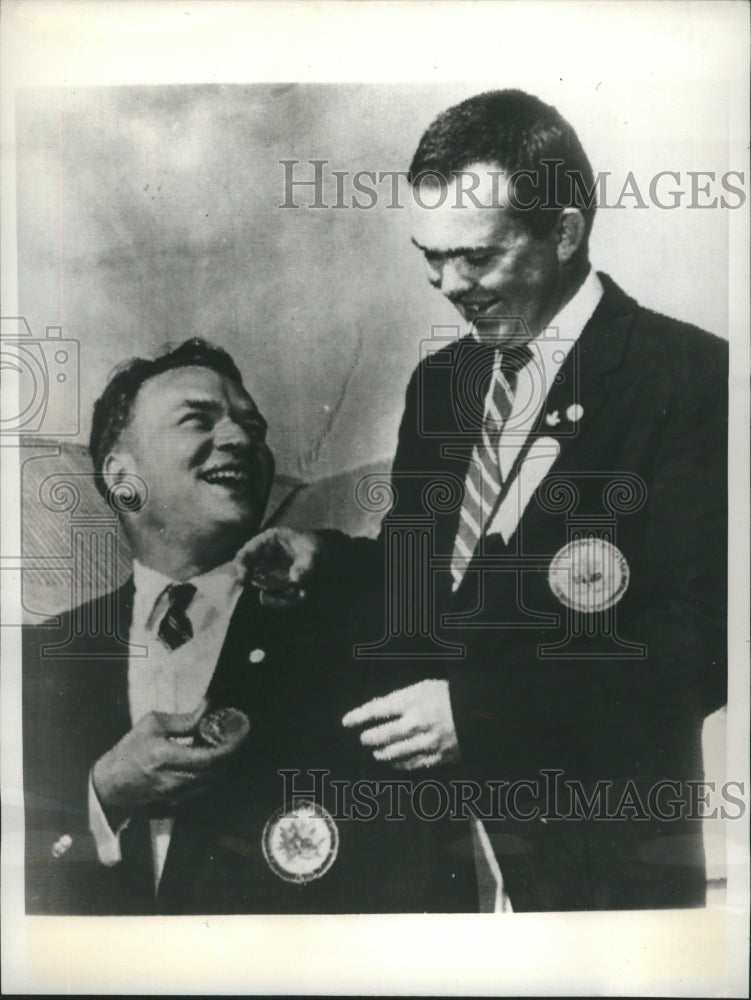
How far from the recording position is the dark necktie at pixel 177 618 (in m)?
2.04

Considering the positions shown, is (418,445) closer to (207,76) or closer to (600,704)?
(600,704)

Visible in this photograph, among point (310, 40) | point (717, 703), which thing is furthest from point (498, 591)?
point (310, 40)

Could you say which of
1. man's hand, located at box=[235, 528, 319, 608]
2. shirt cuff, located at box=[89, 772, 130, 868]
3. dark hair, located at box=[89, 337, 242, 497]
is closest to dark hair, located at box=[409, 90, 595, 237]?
dark hair, located at box=[89, 337, 242, 497]

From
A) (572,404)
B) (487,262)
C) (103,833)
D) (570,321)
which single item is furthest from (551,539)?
(103,833)

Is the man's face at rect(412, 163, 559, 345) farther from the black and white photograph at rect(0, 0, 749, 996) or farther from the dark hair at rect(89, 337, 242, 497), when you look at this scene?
the dark hair at rect(89, 337, 242, 497)

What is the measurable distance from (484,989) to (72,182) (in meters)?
1.73

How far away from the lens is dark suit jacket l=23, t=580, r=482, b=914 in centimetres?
203

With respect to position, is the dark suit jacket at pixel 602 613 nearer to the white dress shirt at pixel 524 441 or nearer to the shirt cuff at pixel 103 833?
the white dress shirt at pixel 524 441

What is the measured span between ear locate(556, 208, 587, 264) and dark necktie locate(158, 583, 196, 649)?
3.13ft

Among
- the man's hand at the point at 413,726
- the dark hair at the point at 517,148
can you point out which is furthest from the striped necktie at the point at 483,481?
the dark hair at the point at 517,148

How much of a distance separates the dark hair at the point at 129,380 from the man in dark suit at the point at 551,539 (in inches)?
15.1

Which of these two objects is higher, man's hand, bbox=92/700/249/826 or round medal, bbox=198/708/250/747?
round medal, bbox=198/708/250/747

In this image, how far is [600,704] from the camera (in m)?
2.02

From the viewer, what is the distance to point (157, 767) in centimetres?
203
